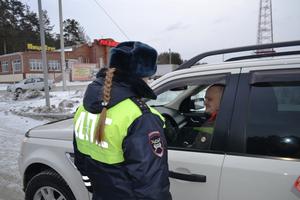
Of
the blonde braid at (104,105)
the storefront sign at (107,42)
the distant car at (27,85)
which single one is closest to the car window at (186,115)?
the blonde braid at (104,105)

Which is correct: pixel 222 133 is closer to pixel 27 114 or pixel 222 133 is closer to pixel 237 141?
pixel 237 141

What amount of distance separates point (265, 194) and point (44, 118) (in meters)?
11.0

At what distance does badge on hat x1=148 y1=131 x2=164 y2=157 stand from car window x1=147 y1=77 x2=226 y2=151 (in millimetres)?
657

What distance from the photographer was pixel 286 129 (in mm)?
2027

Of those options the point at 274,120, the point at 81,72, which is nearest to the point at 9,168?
the point at 274,120

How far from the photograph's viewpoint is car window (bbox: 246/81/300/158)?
199 centimetres

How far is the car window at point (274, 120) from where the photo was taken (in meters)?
1.99

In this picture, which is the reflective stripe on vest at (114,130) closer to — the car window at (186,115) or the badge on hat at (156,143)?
the badge on hat at (156,143)

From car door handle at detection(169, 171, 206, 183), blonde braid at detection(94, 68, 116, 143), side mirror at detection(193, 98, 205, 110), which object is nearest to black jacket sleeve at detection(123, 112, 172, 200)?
blonde braid at detection(94, 68, 116, 143)

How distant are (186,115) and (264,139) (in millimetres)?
1739

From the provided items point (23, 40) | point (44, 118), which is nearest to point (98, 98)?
point (44, 118)

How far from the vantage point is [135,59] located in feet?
5.92

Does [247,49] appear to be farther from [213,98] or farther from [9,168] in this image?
[9,168]

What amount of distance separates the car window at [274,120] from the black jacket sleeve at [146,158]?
689mm
